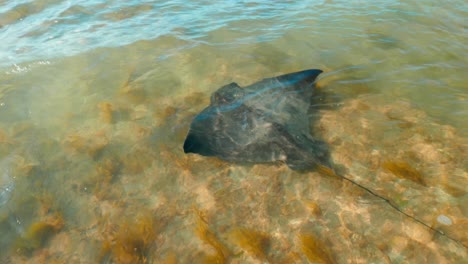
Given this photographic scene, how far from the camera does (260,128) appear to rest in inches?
218

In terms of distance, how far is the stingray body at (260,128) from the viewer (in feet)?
17.1

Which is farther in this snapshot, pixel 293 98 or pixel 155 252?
pixel 293 98

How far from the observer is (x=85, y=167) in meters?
5.78

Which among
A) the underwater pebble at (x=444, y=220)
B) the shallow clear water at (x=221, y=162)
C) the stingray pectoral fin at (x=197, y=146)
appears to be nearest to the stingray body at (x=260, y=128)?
the stingray pectoral fin at (x=197, y=146)

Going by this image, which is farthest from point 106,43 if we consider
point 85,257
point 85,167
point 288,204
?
point 288,204

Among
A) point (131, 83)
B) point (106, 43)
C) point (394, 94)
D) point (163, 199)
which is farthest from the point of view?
point (106, 43)

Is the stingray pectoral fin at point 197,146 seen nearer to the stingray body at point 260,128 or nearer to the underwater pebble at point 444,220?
the stingray body at point 260,128

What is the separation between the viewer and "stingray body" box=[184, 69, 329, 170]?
17.1 ft

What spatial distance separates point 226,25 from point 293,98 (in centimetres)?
512

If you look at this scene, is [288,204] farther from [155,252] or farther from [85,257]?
[85,257]

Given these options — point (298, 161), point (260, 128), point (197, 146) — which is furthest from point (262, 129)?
point (197, 146)

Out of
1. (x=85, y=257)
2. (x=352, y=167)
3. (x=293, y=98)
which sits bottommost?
(x=85, y=257)

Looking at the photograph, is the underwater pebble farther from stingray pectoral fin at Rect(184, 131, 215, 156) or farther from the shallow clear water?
stingray pectoral fin at Rect(184, 131, 215, 156)

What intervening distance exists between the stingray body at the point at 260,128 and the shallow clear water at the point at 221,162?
0.30 metres
